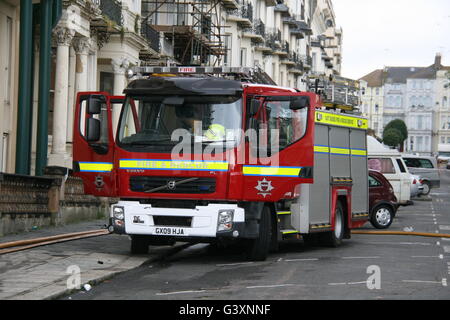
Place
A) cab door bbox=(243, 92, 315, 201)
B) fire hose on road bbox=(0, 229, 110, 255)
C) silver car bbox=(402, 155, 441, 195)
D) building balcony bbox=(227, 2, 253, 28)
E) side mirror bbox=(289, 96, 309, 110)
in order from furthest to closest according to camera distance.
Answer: building balcony bbox=(227, 2, 253, 28) → silver car bbox=(402, 155, 441, 195) → fire hose on road bbox=(0, 229, 110, 255) → cab door bbox=(243, 92, 315, 201) → side mirror bbox=(289, 96, 309, 110)

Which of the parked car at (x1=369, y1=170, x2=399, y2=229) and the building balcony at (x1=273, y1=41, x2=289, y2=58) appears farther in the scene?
the building balcony at (x1=273, y1=41, x2=289, y2=58)

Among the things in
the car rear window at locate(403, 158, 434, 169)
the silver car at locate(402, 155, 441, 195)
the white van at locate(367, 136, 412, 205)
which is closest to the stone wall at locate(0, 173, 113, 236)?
the white van at locate(367, 136, 412, 205)

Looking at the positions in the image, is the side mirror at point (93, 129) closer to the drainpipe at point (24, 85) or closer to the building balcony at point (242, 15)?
the drainpipe at point (24, 85)

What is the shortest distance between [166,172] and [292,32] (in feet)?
205

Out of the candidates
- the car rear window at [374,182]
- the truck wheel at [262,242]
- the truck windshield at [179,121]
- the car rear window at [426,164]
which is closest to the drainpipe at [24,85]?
the truck windshield at [179,121]

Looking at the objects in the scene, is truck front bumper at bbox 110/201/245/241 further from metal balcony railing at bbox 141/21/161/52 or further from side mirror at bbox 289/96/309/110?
metal balcony railing at bbox 141/21/161/52

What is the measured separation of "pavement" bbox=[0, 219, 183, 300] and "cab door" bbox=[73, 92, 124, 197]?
1.18 meters

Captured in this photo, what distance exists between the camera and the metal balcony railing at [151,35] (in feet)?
122

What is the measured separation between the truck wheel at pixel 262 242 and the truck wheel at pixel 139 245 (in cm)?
188

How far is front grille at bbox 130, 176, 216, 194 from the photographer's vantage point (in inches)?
618
